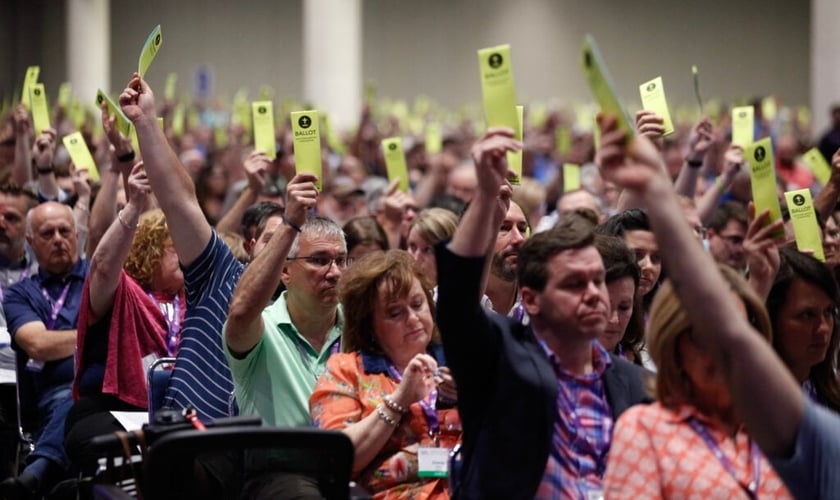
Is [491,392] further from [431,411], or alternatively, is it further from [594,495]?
[431,411]

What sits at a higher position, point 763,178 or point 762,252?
point 763,178

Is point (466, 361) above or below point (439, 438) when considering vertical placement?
above

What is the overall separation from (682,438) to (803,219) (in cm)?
228

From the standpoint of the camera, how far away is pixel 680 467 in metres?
3.00

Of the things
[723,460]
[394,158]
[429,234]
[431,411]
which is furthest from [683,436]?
[394,158]

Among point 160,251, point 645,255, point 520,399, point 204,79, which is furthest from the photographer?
point 204,79

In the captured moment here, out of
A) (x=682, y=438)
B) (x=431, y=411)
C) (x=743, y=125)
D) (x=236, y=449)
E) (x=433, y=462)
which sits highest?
(x=743, y=125)

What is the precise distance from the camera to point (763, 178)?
4555mm

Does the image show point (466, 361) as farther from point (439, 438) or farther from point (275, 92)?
point (275, 92)

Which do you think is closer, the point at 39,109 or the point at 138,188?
the point at 138,188

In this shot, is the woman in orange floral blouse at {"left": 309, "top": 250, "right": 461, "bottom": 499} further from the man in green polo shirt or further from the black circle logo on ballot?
the black circle logo on ballot

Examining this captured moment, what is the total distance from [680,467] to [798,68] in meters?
29.2

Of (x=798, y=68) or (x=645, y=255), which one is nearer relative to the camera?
(x=645, y=255)

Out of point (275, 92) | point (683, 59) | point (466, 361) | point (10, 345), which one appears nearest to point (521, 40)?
point (683, 59)
